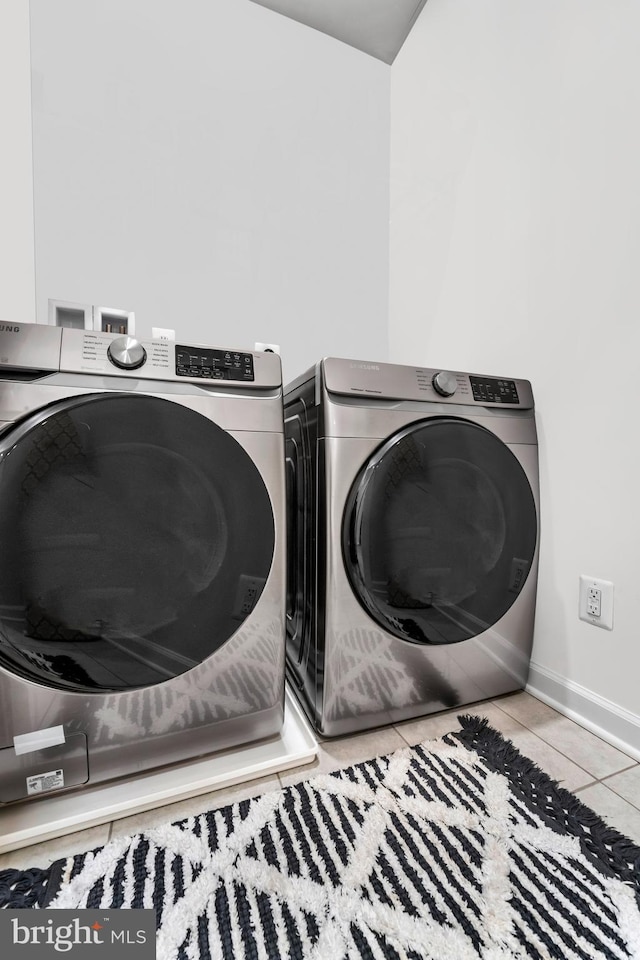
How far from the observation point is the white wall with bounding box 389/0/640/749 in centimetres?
95

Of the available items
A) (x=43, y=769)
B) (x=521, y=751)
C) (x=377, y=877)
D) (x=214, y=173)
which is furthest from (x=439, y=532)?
(x=214, y=173)

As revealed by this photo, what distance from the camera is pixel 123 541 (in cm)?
76

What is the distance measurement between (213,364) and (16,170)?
1.08m

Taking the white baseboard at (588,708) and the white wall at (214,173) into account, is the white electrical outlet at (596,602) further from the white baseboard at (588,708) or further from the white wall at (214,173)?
the white wall at (214,173)

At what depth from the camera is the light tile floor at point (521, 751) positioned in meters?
0.72

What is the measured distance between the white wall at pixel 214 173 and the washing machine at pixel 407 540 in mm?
689

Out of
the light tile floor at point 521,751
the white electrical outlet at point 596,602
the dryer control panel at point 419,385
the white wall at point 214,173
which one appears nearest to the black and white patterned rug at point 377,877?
the light tile floor at point 521,751

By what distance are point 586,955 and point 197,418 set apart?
98cm

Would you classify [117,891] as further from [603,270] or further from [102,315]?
[603,270]

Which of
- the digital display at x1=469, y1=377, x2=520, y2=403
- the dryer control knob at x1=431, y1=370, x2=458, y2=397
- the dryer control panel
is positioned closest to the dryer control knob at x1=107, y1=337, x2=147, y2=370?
the dryer control panel

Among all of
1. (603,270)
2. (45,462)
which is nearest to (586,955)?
(45,462)

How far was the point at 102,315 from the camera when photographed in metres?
1.09

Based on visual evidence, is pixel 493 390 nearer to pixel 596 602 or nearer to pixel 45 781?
pixel 596 602

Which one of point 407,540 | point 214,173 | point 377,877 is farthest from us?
point 214,173
